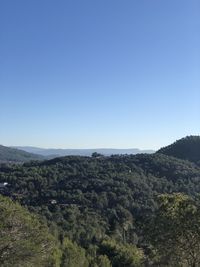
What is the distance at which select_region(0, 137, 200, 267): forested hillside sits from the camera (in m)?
75.0

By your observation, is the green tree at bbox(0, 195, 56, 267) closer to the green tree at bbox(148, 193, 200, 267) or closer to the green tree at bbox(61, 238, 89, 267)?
the green tree at bbox(148, 193, 200, 267)

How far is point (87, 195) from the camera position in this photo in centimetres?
11131

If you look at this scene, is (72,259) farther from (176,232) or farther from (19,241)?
(176,232)

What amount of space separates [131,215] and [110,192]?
1838 cm

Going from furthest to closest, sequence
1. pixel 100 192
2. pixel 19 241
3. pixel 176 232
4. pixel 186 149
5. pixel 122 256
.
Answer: pixel 186 149
pixel 100 192
pixel 122 256
pixel 19 241
pixel 176 232

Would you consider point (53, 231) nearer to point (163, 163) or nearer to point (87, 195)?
point (87, 195)

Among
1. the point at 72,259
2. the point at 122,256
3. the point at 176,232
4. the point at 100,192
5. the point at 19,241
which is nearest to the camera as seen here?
Result: the point at 176,232

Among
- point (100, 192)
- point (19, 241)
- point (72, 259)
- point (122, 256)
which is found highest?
point (19, 241)

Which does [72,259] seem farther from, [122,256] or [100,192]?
[100,192]

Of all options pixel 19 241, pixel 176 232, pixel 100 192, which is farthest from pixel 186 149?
pixel 176 232

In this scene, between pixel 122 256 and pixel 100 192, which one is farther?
pixel 100 192

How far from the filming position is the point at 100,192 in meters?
112

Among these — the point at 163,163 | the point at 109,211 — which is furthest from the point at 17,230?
the point at 163,163

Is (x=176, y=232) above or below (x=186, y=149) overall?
below
